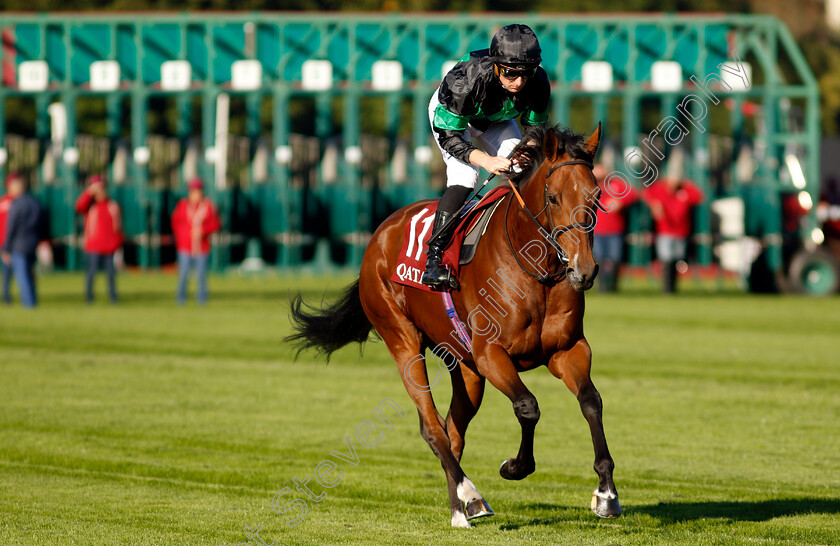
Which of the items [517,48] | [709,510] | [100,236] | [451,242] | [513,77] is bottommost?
[100,236]

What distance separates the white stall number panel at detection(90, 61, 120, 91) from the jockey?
19054mm

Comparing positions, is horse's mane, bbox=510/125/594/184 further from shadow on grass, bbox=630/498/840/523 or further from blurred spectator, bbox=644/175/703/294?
blurred spectator, bbox=644/175/703/294

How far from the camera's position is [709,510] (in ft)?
21.3

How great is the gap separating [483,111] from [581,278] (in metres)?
1.52

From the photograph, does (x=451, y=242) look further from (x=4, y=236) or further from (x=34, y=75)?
(x=34, y=75)

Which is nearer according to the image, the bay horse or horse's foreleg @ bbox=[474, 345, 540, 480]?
the bay horse

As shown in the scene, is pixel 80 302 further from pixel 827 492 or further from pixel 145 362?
pixel 827 492

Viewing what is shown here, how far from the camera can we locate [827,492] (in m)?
6.94

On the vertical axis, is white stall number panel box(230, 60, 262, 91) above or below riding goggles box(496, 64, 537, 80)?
below

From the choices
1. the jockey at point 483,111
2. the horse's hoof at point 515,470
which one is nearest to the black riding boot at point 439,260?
the jockey at point 483,111

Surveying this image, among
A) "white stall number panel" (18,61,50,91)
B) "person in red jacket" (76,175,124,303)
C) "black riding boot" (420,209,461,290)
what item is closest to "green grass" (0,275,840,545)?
"black riding boot" (420,209,461,290)

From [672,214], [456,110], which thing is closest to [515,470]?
[456,110]

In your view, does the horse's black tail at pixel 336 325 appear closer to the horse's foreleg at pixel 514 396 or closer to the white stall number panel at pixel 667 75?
the horse's foreleg at pixel 514 396

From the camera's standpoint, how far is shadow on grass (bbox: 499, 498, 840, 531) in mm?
6266
